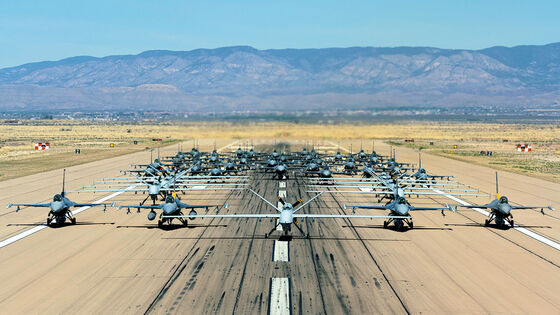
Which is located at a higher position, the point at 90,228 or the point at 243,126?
the point at 243,126

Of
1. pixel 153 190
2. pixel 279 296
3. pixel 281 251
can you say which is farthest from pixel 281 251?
pixel 153 190

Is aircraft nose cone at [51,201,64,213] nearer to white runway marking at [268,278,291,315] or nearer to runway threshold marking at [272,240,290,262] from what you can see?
runway threshold marking at [272,240,290,262]

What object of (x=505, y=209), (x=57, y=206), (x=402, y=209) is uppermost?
(x=57, y=206)

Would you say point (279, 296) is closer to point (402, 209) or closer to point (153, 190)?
point (402, 209)

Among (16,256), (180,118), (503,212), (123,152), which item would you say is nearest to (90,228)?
(16,256)

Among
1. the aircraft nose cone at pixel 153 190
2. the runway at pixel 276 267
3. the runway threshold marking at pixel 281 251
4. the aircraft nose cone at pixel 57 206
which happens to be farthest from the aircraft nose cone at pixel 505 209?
the aircraft nose cone at pixel 57 206

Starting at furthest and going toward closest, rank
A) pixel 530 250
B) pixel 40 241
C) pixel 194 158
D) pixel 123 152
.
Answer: pixel 123 152
pixel 194 158
pixel 40 241
pixel 530 250

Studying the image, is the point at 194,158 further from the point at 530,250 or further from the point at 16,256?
the point at 530,250

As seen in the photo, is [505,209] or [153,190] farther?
[153,190]
